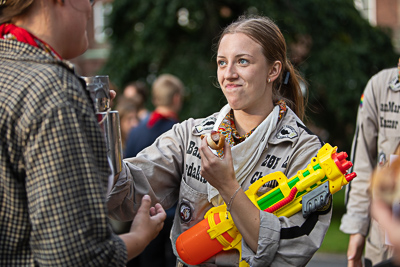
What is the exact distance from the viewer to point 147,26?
11.0 meters

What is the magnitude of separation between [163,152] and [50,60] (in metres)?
1.21

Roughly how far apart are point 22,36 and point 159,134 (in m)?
3.95

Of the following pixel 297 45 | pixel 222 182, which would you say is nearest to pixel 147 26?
pixel 297 45

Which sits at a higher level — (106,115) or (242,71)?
(106,115)

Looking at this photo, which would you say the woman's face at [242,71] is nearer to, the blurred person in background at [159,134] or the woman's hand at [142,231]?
the woman's hand at [142,231]

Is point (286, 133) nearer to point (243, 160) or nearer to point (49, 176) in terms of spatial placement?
point (243, 160)

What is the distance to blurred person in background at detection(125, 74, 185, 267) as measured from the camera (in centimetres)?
551

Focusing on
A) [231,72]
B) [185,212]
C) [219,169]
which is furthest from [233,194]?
[231,72]

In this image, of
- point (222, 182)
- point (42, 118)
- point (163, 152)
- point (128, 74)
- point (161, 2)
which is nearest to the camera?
point (42, 118)

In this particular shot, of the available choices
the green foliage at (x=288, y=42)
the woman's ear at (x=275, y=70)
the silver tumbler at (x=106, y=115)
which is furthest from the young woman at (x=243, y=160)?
the green foliage at (x=288, y=42)

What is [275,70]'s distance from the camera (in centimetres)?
280

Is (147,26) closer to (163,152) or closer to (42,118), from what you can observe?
(163,152)

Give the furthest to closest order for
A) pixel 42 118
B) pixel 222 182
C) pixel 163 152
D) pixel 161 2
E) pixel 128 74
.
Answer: pixel 128 74 → pixel 161 2 → pixel 163 152 → pixel 222 182 → pixel 42 118

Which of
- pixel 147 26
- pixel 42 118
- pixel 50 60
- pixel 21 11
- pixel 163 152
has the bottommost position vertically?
pixel 147 26
